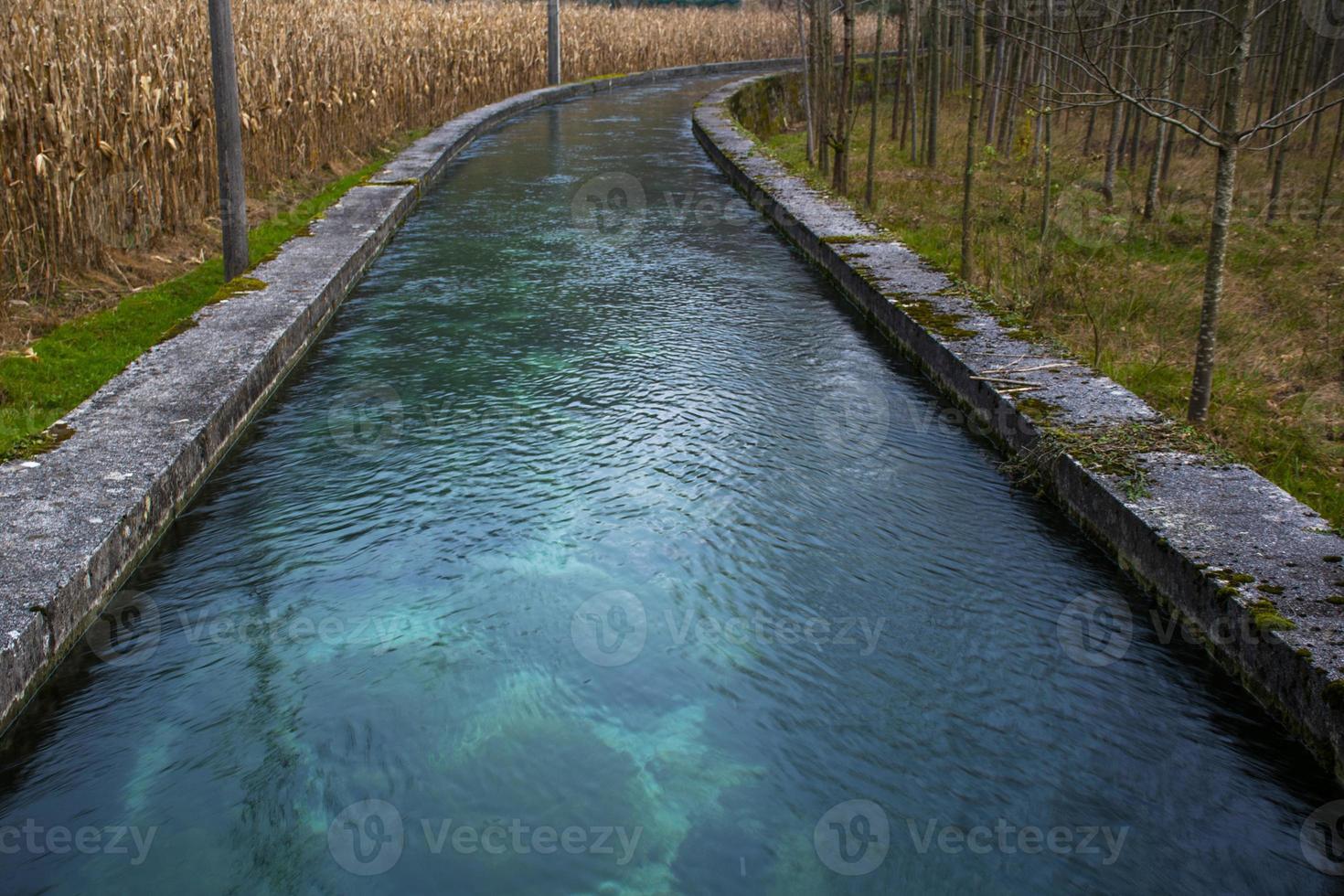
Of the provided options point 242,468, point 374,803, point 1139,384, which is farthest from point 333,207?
point 374,803

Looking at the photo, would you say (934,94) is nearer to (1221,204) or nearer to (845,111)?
(845,111)

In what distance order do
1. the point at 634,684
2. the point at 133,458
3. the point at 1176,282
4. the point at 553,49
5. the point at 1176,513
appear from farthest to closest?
1. the point at 553,49
2. the point at 1176,282
3. the point at 133,458
4. the point at 1176,513
5. the point at 634,684

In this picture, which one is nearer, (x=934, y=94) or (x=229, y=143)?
(x=229, y=143)

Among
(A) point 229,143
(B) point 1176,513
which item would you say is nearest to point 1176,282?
(B) point 1176,513

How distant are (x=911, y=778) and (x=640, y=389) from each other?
3.37m

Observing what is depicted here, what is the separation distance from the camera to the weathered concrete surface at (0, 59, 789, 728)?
345 centimetres

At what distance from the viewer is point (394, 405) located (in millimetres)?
5891

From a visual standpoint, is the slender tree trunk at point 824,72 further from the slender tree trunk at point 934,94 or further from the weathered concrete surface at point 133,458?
the weathered concrete surface at point 133,458

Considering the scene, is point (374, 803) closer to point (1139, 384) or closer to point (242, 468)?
point (242, 468)

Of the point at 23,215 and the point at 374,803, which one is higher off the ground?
the point at 23,215

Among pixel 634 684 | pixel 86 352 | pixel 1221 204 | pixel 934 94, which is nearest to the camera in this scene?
pixel 634 684

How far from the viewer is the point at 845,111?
12648 mm

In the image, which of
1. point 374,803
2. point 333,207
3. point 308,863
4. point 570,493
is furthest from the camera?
point 333,207

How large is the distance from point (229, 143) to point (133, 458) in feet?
12.8
